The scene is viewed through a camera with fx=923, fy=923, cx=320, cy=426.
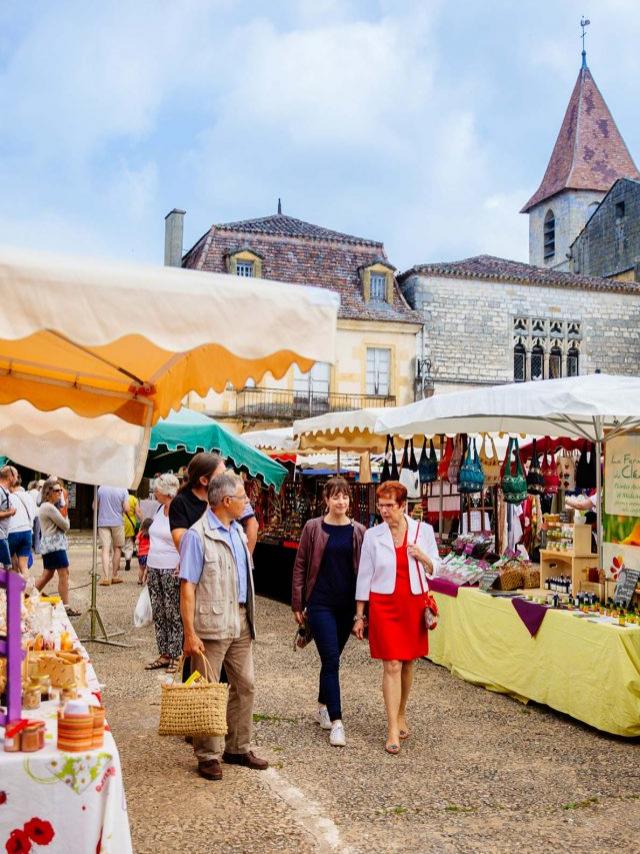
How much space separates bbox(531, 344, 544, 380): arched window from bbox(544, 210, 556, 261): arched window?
15203mm

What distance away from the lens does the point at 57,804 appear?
2.79 metres

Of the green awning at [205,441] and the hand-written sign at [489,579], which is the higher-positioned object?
the green awning at [205,441]

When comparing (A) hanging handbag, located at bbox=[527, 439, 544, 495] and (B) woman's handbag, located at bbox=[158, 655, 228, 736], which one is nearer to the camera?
(B) woman's handbag, located at bbox=[158, 655, 228, 736]

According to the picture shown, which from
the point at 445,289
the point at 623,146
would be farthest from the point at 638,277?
the point at 623,146

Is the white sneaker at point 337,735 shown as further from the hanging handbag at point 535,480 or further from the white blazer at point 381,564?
the hanging handbag at point 535,480

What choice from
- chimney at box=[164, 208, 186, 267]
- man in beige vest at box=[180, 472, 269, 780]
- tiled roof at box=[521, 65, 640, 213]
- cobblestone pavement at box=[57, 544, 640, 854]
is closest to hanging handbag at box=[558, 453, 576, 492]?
cobblestone pavement at box=[57, 544, 640, 854]

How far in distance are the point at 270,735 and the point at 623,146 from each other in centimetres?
4630

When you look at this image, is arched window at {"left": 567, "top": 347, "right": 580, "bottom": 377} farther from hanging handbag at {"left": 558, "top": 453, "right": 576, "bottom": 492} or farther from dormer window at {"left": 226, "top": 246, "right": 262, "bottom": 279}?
hanging handbag at {"left": 558, "top": 453, "right": 576, "bottom": 492}

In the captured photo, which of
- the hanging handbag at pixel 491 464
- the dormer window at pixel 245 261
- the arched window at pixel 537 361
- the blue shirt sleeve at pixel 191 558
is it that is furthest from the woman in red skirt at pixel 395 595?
the arched window at pixel 537 361

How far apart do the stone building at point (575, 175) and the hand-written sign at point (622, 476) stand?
37699mm

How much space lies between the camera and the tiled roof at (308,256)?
98.8 feet

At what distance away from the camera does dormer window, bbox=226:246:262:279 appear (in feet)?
97.0

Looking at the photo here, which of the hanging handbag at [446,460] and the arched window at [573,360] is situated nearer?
the hanging handbag at [446,460]

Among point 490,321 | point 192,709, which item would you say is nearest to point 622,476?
point 192,709
